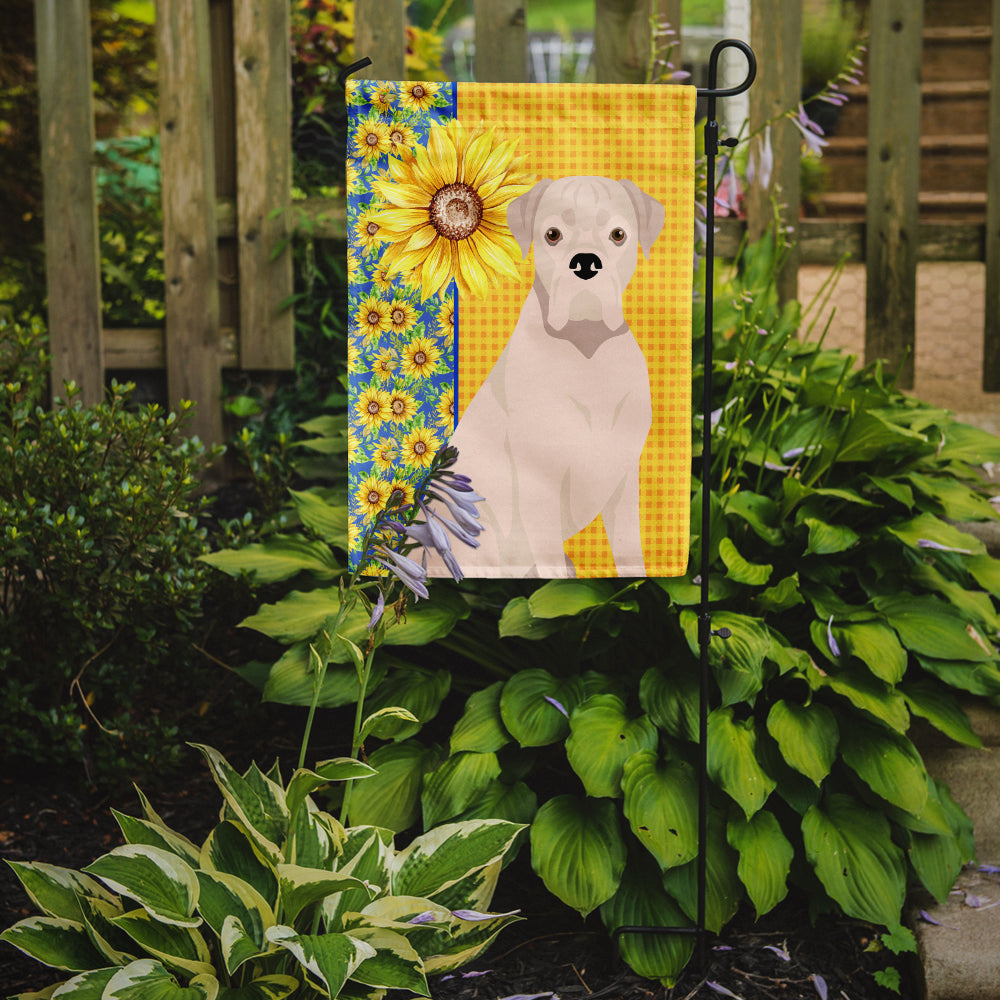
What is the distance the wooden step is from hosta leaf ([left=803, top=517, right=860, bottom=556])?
470cm

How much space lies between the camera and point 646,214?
1.73m

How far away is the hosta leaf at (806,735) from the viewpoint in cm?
192

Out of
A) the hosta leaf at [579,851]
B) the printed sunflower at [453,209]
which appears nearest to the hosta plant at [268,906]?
the hosta leaf at [579,851]

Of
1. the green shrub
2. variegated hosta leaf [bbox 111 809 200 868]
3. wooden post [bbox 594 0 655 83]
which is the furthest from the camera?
wooden post [bbox 594 0 655 83]

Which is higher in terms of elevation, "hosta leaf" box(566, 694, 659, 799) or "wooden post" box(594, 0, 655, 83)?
"wooden post" box(594, 0, 655, 83)

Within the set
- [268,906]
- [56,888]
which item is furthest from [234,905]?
[56,888]

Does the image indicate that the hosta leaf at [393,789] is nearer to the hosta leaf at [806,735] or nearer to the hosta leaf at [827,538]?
the hosta leaf at [806,735]

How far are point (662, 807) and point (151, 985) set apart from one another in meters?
0.91

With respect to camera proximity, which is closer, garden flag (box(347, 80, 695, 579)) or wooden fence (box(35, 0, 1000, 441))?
garden flag (box(347, 80, 695, 579))

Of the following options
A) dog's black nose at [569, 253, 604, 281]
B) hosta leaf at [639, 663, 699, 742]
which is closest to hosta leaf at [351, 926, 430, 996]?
hosta leaf at [639, 663, 699, 742]

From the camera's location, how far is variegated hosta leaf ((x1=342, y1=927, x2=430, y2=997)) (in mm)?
1496

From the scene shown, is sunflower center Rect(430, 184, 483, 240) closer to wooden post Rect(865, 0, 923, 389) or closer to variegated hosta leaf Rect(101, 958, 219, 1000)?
variegated hosta leaf Rect(101, 958, 219, 1000)

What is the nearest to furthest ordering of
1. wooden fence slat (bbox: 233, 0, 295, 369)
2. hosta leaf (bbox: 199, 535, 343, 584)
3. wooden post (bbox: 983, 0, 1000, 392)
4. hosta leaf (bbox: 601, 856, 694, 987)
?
hosta leaf (bbox: 601, 856, 694, 987) < hosta leaf (bbox: 199, 535, 343, 584) < wooden fence slat (bbox: 233, 0, 295, 369) < wooden post (bbox: 983, 0, 1000, 392)

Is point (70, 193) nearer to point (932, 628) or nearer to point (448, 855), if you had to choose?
point (448, 855)
